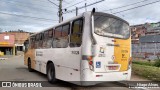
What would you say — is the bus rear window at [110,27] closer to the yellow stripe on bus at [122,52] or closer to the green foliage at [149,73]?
the yellow stripe on bus at [122,52]

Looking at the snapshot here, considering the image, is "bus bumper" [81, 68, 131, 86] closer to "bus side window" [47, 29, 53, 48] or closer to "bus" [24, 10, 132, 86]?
"bus" [24, 10, 132, 86]

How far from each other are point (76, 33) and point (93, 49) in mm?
1133

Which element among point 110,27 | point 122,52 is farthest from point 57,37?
point 122,52

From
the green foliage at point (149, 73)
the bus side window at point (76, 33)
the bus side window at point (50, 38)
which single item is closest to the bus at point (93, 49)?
the bus side window at point (76, 33)

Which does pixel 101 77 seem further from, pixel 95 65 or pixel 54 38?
pixel 54 38

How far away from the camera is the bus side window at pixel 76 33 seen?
9148 mm

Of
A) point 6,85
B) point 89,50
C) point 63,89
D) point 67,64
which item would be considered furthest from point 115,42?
point 6,85

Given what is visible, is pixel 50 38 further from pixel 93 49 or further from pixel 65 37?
pixel 93 49

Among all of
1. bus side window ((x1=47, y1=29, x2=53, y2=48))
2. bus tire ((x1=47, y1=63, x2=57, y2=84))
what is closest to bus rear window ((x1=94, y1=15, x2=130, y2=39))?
bus tire ((x1=47, y1=63, x2=57, y2=84))

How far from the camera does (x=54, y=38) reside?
1164 centimetres

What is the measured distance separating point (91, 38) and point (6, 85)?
5.02 m

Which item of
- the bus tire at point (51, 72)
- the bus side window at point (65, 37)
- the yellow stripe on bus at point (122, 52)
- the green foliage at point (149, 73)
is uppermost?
the bus side window at point (65, 37)

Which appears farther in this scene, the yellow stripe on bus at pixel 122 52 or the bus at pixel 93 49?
the yellow stripe on bus at pixel 122 52

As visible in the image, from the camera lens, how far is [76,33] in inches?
372
